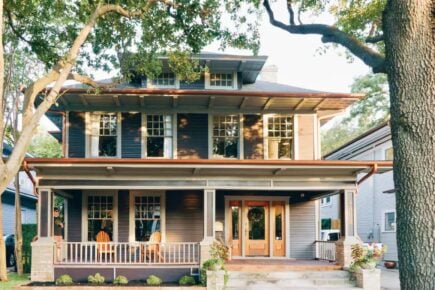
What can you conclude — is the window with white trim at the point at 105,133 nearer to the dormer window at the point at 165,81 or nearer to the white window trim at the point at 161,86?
the white window trim at the point at 161,86

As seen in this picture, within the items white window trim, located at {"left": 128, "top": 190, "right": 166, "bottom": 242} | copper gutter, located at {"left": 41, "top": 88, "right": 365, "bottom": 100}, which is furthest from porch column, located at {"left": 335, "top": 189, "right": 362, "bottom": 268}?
white window trim, located at {"left": 128, "top": 190, "right": 166, "bottom": 242}

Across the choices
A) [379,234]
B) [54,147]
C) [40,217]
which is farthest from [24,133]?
[54,147]

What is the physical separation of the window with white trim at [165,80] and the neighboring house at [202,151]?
1.4 inches

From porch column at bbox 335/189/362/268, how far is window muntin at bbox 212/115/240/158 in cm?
427

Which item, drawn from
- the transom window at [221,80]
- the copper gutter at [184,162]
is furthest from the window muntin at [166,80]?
the copper gutter at [184,162]

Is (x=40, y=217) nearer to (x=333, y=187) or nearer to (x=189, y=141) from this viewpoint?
(x=189, y=141)

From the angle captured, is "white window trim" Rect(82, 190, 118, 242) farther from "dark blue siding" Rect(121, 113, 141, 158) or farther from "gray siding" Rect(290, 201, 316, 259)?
"gray siding" Rect(290, 201, 316, 259)

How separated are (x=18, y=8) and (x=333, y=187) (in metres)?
10.1

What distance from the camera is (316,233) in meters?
18.3

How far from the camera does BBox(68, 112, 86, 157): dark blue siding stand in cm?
1758

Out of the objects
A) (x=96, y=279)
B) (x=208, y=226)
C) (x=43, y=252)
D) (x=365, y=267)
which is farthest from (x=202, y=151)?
(x=365, y=267)

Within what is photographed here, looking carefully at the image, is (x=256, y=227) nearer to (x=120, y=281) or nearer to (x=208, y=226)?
(x=208, y=226)

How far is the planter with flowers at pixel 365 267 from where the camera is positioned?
14.0 meters

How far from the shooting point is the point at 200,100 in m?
17.4
